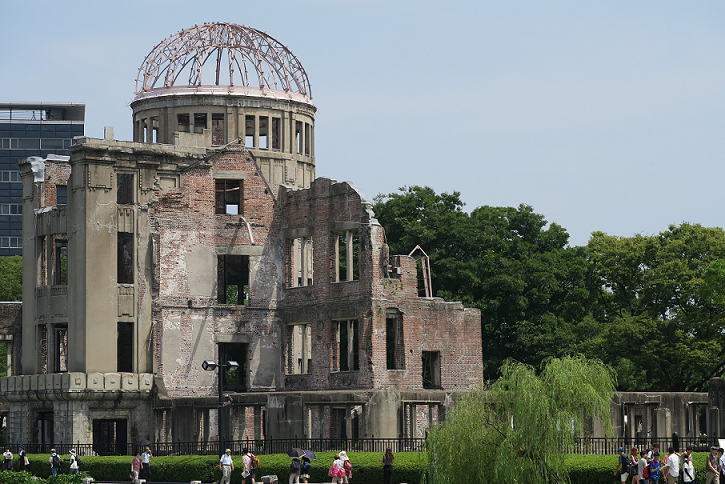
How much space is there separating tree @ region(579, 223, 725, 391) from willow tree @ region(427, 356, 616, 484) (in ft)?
97.7

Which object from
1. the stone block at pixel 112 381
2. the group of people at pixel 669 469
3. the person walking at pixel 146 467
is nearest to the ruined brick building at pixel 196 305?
the stone block at pixel 112 381

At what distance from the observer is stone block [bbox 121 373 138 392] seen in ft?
159

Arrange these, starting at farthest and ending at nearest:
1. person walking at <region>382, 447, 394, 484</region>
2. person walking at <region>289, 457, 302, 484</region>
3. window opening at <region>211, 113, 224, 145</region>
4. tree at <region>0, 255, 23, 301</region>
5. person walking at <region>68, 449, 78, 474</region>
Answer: tree at <region>0, 255, 23, 301</region> → window opening at <region>211, 113, 224, 145</region> → person walking at <region>68, 449, 78, 474</region> → person walking at <region>289, 457, 302, 484</region> → person walking at <region>382, 447, 394, 484</region>

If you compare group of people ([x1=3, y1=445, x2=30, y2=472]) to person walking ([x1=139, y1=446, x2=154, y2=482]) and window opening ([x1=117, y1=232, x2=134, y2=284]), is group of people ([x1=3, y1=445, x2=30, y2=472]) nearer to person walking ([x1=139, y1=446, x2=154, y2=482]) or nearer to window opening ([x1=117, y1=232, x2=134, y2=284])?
person walking ([x1=139, y1=446, x2=154, y2=482])

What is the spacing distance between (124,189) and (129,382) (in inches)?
359

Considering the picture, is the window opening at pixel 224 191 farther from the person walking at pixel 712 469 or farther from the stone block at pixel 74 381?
the person walking at pixel 712 469

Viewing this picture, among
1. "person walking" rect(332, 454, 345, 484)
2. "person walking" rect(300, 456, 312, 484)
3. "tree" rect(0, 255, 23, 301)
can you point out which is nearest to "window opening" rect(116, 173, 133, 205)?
"person walking" rect(300, 456, 312, 484)

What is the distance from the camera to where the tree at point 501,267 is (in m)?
58.9

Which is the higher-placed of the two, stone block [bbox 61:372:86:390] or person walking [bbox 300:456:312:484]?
stone block [bbox 61:372:86:390]

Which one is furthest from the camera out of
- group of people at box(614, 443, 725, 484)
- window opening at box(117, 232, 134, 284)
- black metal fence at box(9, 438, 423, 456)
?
window opening at box(117, 232, 134, 284)

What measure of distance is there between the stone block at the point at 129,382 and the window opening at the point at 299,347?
6.53 metres

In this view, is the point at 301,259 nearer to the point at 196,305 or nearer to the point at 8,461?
the point at 196,305

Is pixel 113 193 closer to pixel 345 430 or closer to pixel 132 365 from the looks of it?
pixel 132 365

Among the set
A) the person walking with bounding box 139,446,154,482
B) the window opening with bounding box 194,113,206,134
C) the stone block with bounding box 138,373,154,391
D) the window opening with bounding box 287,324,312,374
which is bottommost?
the person walking with bounding box 139,446,154,482
